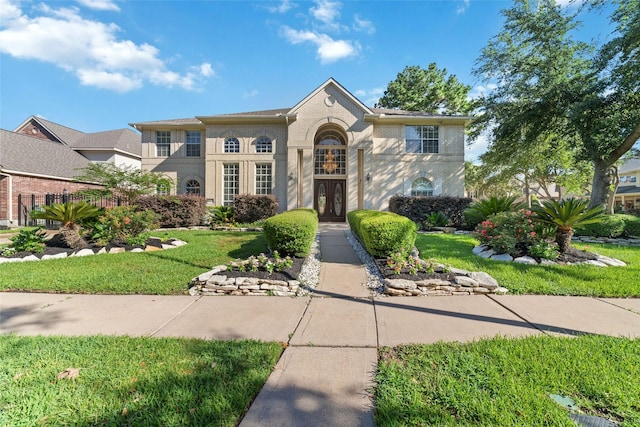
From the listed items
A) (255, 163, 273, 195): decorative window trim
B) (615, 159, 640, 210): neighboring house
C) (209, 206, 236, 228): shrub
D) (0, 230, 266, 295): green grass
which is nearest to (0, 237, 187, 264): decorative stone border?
(0, 230, 266, 295): green grass

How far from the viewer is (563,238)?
21.4 ft

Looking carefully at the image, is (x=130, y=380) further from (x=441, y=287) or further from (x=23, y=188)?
(x=23, y=188)

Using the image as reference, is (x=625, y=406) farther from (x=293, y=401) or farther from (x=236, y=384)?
(x=236, y=384)

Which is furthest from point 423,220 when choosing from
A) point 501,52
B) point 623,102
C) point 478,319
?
point 501,52

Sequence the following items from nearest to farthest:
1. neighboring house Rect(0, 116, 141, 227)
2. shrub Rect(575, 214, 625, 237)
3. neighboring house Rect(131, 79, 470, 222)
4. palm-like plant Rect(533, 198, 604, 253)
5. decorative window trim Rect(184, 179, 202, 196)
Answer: palm-like plant Rect(533, 198, 604, 253) < shrub Rect(575, 214, 625, 237) < neighboring house Rect(131, 79, 470, 222) < neighboring house Rect(0, 116, 141, 227) < decorative window trim Rect(184, 179, 202, 196)

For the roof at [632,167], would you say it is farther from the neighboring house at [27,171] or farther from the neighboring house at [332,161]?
the neighboring house at [27,171]

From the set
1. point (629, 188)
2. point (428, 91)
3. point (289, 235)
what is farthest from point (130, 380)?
point (629, 188)

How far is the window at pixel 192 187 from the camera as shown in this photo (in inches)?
672

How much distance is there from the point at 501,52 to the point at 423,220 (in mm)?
11274

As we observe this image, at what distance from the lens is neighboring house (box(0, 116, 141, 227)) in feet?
51.9

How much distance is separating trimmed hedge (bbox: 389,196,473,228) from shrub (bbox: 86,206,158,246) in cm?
1024

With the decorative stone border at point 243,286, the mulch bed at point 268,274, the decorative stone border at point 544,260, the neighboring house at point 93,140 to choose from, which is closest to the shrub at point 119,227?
the decorative stone border at point 243,286

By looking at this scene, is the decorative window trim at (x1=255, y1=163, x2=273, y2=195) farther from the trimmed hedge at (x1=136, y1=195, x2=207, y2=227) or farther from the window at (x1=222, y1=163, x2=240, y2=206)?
the trimmed hedge at (x1=136, y1=195, x2=207, y2=227)

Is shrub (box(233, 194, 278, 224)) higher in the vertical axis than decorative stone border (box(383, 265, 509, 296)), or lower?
higher
